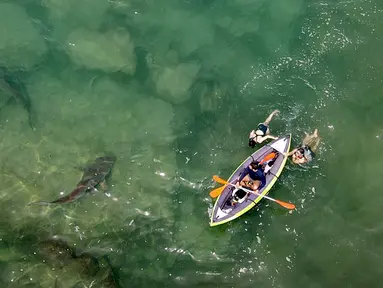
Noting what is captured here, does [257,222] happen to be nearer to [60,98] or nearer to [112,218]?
[112,218]

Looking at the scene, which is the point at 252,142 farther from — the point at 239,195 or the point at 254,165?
the point at 239,195

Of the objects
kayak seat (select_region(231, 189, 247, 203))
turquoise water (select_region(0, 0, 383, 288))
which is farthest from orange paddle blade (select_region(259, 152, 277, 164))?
kayak seat (select_region(231, 189, 247, 203))

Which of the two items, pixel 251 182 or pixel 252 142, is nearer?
pixel 251 182

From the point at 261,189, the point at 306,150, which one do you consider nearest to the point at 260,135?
the point at 306,150

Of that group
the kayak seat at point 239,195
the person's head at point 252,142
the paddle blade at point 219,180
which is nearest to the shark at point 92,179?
the paddle blade at point 219,180

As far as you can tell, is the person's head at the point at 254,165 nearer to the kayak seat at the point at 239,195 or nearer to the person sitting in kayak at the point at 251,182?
the person sitting in kayak at the point at 251,182

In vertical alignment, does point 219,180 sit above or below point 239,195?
above
